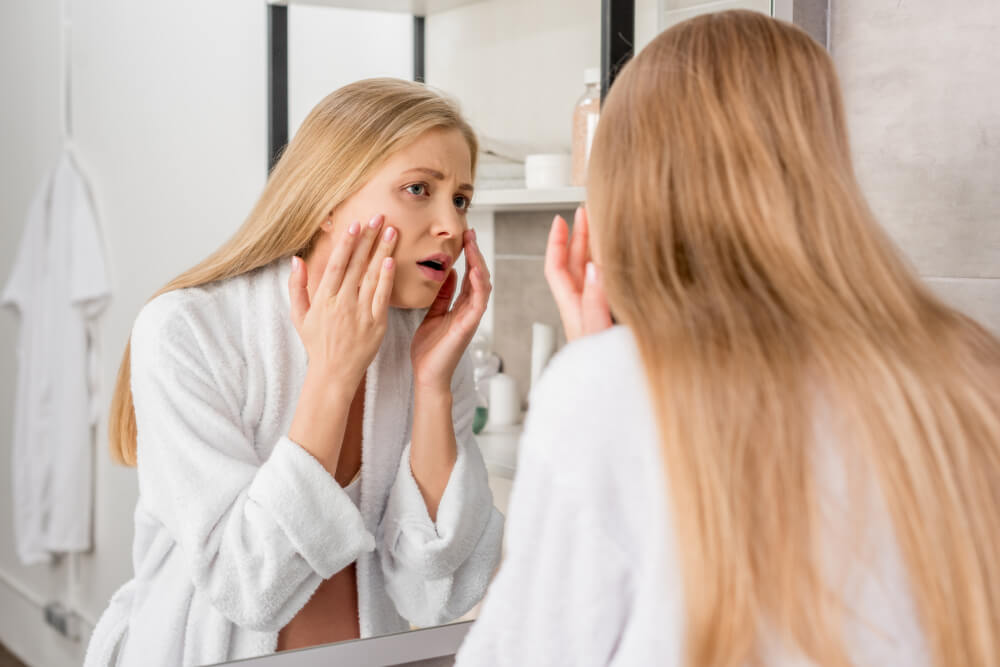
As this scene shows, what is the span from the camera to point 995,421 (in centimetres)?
58

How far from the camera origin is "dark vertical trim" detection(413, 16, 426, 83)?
0.94m

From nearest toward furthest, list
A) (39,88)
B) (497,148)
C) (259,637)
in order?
(39,88)
(259,637)
(497,148)

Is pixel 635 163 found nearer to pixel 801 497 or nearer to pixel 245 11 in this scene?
pixel 801 497

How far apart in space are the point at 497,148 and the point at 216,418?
409mm

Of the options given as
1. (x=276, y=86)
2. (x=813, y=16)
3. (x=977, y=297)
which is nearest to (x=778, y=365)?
(x=276, y=86)

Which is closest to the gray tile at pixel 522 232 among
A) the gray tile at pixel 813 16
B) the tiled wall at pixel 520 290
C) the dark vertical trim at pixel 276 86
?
the tiled wall at pixel 520 290

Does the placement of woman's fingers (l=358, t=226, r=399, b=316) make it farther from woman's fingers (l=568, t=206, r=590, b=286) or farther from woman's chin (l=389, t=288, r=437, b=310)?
woman's fingers (l=568, t=206, r=590, b=286)

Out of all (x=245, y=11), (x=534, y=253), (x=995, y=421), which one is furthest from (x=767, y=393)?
(x=245, y=11)

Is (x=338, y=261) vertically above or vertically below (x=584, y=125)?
below

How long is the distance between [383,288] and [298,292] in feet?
0.26

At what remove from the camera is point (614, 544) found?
58cm

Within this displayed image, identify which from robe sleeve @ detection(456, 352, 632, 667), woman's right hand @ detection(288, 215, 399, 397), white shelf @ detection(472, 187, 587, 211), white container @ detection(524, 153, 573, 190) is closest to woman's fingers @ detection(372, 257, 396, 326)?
woman's right hand @ detection(288, 215, 399, 397)

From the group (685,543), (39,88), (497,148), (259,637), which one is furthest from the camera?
(497,148)

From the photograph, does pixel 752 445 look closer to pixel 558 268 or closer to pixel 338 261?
pixel 558 268
